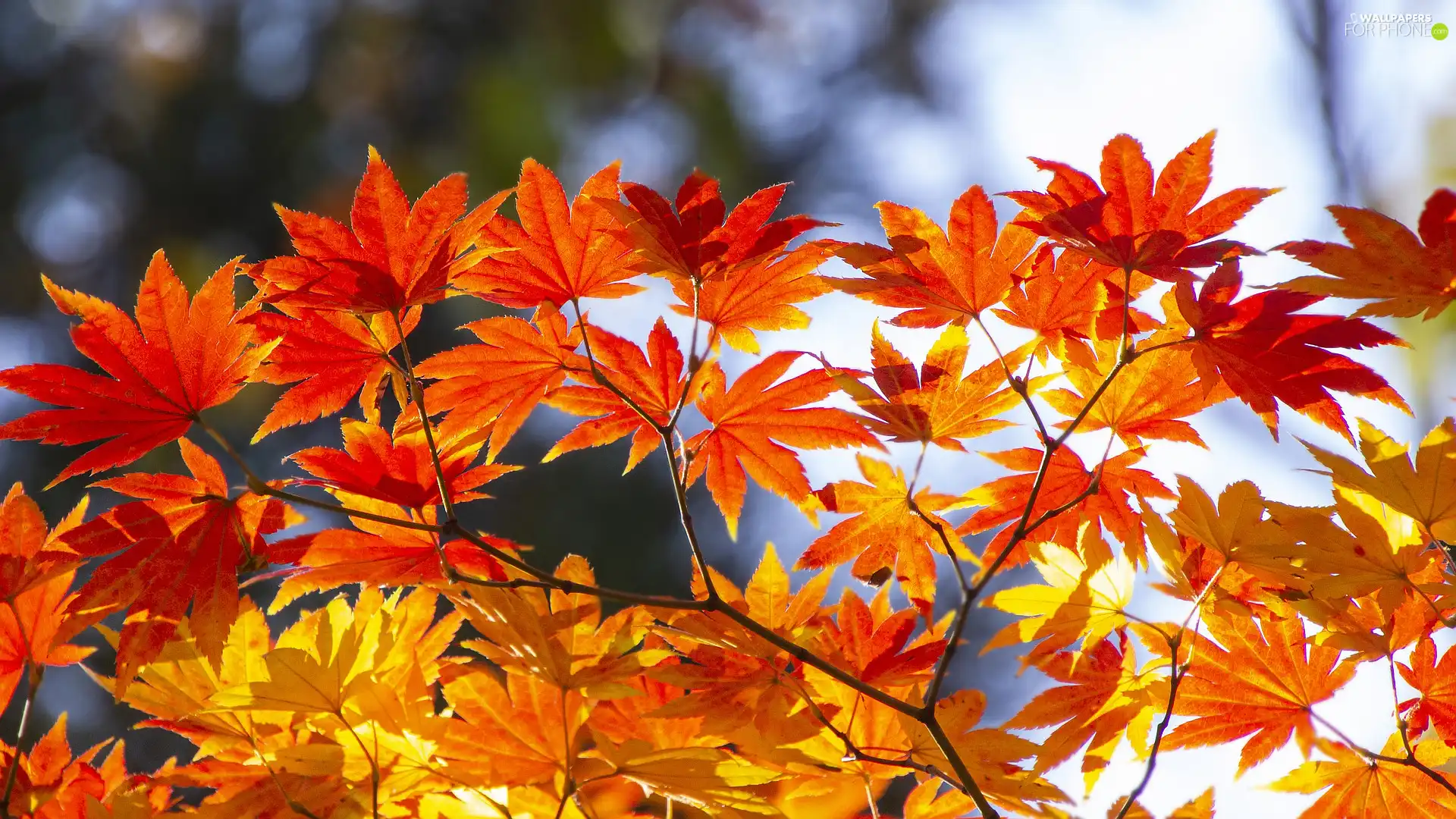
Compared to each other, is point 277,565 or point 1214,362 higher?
point 1214,362

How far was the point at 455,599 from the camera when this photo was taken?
75 centimetres

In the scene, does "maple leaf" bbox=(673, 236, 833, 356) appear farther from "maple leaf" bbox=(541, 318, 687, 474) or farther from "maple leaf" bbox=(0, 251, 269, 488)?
"maple leaf" bbox=(0, 251, 269, 488)

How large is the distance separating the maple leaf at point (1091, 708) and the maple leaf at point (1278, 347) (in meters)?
0.24

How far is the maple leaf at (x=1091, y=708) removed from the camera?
0.84 metres

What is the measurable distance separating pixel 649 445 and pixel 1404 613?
0.65 metres

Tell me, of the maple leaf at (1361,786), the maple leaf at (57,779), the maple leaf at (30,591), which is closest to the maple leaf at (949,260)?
the maple leaf at (1361,786)

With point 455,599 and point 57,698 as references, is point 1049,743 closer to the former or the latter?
point 455,599

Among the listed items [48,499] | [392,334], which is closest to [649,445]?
[392,334]

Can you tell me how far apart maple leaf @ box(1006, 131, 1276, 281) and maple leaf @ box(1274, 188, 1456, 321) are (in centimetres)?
6

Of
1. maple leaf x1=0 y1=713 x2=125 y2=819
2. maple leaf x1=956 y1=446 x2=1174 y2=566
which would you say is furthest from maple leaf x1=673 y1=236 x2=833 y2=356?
maple leaf x1=0 y1=713 x2=125 y2=819

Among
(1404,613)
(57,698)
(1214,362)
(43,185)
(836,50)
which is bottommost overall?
(57,698)

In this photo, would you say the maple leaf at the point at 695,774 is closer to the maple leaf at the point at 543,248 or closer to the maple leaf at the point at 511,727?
the maple leaf at the point at 511,727

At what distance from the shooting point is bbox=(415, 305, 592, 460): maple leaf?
0.87 meters

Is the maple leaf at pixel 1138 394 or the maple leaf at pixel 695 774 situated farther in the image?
the maple leaf at pixel 1138 394
